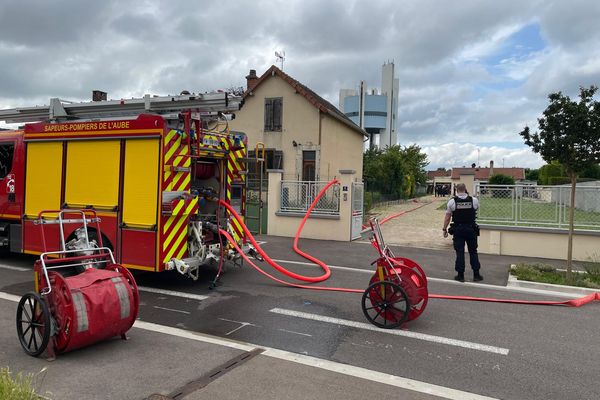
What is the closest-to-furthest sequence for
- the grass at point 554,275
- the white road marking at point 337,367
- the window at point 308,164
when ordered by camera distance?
the white road marking at point 337,367 → the grass at point 554,275 → the window at point 308,164

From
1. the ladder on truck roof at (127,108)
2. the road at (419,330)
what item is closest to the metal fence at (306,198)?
the road at (419,330)

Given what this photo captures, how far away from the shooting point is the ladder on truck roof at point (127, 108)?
288 inches

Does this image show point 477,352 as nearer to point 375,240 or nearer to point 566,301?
point 375,240

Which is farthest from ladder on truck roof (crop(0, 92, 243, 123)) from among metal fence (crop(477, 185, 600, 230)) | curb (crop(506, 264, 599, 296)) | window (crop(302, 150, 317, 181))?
window (crop(302, 150, 317, 181))

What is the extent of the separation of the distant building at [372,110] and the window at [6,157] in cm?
8158

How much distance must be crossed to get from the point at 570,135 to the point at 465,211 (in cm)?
248

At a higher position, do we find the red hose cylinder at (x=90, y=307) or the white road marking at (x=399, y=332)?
the red hose cylinder at (x=90, y=307)

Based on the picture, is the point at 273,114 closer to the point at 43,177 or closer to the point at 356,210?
the point at 356,210

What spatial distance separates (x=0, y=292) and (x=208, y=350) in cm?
431

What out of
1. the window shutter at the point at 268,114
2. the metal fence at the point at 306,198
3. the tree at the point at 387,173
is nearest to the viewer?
the metal fence at the point at 306,198

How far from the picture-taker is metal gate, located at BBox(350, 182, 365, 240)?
14328 mm

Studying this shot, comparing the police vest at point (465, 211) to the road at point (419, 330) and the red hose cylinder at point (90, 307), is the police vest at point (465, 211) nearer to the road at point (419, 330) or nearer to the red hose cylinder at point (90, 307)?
the road at point (419, 330)

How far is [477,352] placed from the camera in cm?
512

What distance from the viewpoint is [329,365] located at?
461cm
